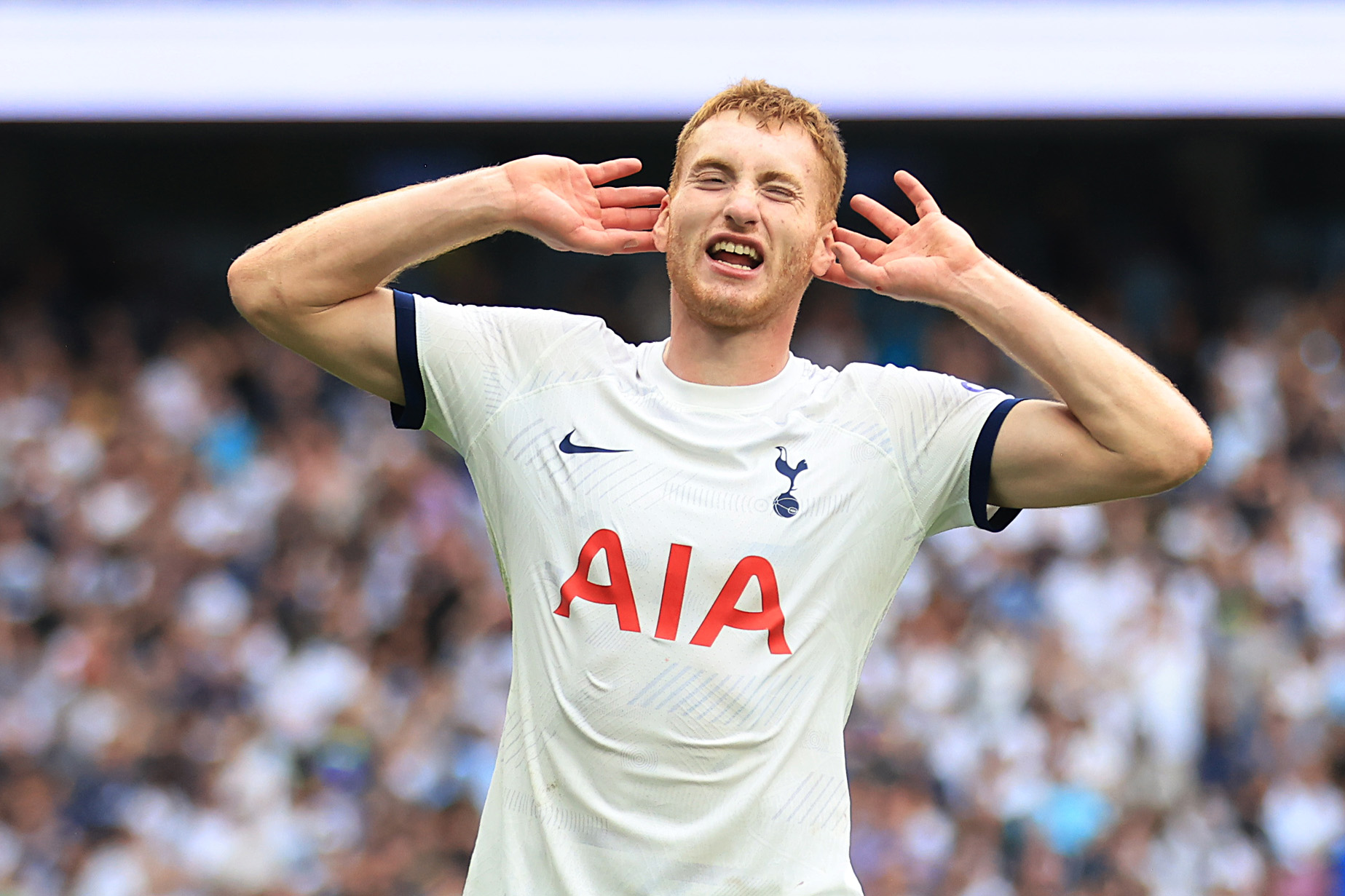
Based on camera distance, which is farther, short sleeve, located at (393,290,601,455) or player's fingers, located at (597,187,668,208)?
player's fingers, located at (597,187,668,208)

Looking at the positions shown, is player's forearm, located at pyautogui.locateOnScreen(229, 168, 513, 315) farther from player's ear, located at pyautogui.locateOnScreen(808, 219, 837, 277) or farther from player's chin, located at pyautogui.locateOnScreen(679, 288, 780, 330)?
player's ear, located at pyautogui.locateOnScreen(808, 219, 837, 277)

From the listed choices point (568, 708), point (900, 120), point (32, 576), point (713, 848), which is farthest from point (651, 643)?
point (32, 576)

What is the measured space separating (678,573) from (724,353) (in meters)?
0.56

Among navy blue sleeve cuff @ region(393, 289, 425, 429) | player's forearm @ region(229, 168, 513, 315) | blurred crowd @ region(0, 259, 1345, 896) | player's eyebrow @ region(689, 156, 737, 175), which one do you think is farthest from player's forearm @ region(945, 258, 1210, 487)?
blurred crowd @ region(0, 259, 1345, 896)

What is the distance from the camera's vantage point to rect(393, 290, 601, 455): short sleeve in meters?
3.37

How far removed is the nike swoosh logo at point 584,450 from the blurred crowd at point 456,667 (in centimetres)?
591

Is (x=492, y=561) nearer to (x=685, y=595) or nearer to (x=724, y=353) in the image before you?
(x=724, y=353)

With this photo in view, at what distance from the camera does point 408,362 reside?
3354 millimetres

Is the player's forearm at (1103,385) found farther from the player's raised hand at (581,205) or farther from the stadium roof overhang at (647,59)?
the stadium roof overhang at (647,59)

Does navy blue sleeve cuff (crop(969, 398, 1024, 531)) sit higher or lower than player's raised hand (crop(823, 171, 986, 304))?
lower

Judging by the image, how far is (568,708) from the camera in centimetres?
318

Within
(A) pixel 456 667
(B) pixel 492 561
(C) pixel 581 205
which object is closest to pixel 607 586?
(C) pixel 581 205

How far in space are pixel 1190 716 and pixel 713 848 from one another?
270 inches

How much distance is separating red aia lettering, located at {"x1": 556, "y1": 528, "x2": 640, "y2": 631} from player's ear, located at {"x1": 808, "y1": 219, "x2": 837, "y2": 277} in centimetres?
78
